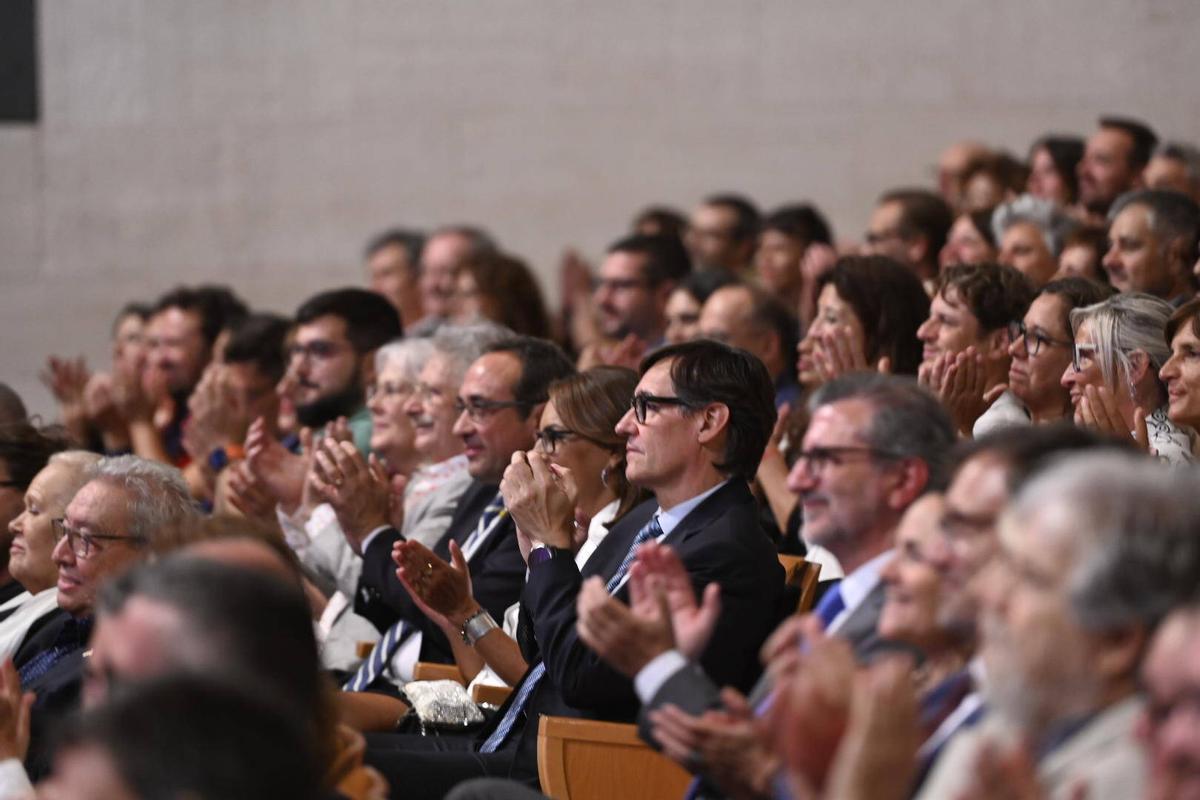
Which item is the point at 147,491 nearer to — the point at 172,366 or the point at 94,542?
the point at 94,542

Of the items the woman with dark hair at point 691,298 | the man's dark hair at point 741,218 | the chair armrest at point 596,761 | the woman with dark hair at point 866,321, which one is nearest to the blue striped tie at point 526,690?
the chair armrest at point 596,761

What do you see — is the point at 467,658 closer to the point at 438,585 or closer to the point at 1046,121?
the point at 438,585

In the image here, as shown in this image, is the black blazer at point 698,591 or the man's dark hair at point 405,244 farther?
the man's dark hair at point 405,244

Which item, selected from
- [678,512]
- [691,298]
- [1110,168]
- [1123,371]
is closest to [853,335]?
[1123,371]

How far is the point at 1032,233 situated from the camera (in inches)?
229

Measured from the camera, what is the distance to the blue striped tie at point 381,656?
4.56 m

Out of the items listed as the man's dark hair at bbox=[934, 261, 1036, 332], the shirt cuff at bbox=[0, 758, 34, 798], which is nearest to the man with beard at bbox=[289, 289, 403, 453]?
the man's dark hair at bbox=[934, 261, 1036, 332]

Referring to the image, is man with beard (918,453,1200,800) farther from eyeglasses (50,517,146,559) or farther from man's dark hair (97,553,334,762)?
eyeglasses (50,517,146,559)

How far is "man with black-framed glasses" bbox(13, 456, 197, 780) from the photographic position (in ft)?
12.9

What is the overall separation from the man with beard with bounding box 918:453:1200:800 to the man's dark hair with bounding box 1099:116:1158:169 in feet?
16.1

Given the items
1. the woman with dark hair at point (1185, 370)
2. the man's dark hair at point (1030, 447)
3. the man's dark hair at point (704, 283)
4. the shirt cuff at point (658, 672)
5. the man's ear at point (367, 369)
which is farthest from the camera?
the man's dark hair at point (704, 283)

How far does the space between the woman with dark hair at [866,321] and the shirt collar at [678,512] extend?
1.18 m

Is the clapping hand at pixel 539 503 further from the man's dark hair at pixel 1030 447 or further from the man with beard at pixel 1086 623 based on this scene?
the man with beard at pixel 1086 623

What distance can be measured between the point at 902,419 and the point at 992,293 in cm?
181
